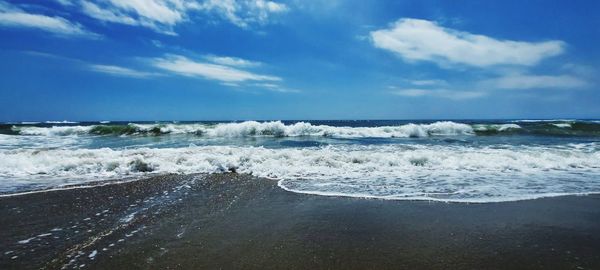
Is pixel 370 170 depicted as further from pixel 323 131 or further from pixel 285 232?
pixel 323 131

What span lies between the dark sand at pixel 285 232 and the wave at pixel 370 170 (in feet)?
3.10

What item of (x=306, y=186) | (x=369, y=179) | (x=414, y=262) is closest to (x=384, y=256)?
(x=414, y=262)

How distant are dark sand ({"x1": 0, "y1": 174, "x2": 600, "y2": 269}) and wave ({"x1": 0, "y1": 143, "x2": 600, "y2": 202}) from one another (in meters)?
0.94

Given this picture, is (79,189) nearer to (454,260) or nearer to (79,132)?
(454,260)

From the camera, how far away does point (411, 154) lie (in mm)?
11766

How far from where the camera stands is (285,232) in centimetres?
470

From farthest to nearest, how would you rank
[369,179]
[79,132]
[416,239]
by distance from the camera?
1. [79,132]
2. [369,179]
3. [416,239]

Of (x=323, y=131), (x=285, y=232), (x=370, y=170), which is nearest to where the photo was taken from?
(x=285, y=232)

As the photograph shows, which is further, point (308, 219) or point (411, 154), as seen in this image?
point (411, 154)

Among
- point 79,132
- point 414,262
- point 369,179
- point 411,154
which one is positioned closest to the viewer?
point 414,262

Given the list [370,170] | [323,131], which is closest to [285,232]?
[370,170]

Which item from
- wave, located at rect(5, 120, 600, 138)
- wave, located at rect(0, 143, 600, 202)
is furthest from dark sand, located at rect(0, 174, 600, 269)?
wave, located at rect(5, 120, 600, 138)

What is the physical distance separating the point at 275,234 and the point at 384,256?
1415 mm

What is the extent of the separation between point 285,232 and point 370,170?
18.4 ft
